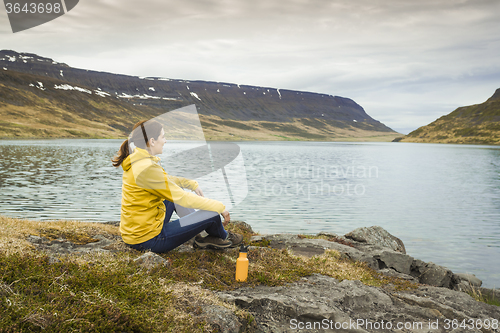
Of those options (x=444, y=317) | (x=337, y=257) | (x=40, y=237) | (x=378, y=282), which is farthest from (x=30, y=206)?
(x=444, y=317)

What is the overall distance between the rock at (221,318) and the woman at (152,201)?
5.64 feet

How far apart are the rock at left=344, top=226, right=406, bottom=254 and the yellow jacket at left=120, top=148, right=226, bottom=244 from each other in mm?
8399

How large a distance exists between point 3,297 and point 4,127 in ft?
529

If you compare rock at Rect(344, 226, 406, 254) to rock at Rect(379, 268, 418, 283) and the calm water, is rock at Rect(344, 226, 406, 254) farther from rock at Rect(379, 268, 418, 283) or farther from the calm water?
rock at Rect(379, 268, 418, 283)

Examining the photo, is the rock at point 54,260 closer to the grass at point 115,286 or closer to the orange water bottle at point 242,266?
the grass at point 115,286

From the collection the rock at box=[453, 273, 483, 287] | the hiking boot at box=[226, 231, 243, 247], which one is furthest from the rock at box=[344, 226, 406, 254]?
the hiking boot at box=[226, 231, 243, 247]

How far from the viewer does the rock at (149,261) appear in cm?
571

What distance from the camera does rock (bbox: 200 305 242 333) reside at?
14.8 ft

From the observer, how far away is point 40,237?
722 centimetres

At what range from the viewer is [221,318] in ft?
15.1

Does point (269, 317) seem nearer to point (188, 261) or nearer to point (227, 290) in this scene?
point (227, 290)

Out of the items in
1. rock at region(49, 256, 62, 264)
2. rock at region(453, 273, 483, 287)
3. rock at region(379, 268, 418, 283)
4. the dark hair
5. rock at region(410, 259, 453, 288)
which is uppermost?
the dark hair

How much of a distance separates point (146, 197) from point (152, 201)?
17 cm

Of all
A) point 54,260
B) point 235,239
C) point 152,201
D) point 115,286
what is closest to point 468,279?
point 235,239
